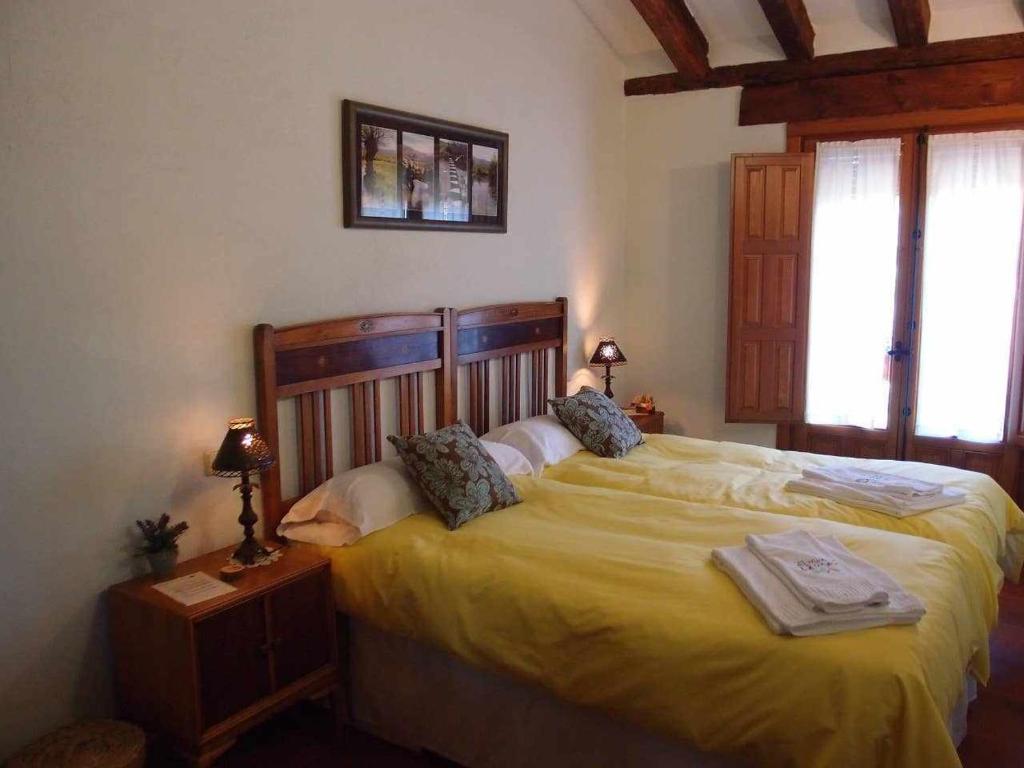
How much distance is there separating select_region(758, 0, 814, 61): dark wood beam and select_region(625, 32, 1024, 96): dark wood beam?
0.27 ft

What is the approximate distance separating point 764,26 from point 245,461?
3.70m

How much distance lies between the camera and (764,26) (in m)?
4.48

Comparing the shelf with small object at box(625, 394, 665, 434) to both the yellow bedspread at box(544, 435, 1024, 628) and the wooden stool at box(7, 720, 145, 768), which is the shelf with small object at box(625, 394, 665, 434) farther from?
the wooden stool at box(7, 720, 145, 768)

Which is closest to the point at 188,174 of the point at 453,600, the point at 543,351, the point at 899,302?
the point at 453,600

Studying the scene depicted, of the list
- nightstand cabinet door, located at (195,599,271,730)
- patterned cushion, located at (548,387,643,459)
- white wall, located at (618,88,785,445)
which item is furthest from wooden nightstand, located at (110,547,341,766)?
white wall, located at (618,88,785,445)

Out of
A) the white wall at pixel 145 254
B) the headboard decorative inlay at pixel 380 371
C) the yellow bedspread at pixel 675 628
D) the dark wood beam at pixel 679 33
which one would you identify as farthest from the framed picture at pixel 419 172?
the yellow bedspread at pixel 675 628

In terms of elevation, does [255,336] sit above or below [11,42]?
below

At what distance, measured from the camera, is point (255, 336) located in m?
2.70

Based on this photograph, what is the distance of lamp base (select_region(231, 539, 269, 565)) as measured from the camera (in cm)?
251

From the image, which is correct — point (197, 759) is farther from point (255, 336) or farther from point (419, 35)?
point (419, 35)

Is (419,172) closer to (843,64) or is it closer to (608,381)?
(608,381)

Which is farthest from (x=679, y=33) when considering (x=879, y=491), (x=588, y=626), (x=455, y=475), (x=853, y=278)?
(x=588, y=626)

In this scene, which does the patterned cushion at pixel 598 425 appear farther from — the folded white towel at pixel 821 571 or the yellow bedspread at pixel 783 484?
the folded white towel at pixel 821 571

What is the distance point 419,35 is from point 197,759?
8.90 feet
